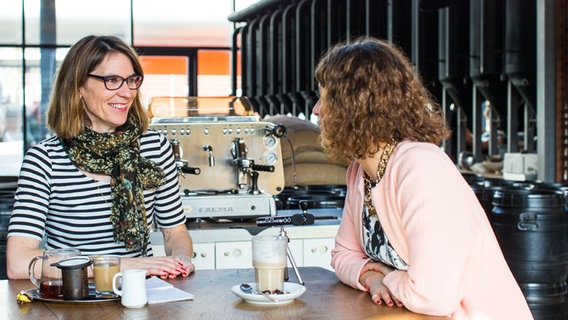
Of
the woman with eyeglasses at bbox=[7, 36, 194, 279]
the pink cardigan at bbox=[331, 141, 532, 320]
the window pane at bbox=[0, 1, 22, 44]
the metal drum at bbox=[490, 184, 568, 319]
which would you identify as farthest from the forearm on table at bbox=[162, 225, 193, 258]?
the window pane at bbox=[0, 1, 22, 44]

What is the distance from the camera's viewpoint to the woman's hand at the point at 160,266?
7.49 ft

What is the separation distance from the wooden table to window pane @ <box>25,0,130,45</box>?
9.66 m

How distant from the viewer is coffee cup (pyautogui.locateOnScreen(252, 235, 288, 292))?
1.99 meters

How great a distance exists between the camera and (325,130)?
6.92ft

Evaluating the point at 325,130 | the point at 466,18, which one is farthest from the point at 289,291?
the point at 466,18

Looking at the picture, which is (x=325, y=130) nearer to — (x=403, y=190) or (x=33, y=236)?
(x=403, y=190)

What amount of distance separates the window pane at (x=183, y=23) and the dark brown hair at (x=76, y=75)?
962 centimetres

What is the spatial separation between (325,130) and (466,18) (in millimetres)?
5665

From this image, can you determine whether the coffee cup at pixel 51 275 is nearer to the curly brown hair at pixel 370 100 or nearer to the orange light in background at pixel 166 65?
the curly brown hair at pixel 370 100

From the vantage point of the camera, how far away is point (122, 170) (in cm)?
259

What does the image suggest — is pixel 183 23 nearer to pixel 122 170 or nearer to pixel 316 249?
pixel 316 249

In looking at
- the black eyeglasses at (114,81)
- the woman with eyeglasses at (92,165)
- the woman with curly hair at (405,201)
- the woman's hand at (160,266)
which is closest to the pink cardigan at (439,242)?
the woman with curly hair at (405,201)

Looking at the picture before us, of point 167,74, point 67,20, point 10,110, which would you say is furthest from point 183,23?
point 10,110

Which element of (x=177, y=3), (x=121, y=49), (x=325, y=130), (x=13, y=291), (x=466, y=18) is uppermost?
(x=177, y=3)
